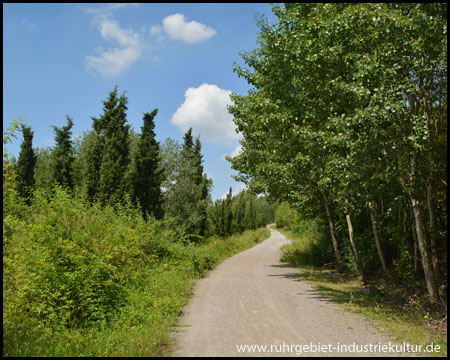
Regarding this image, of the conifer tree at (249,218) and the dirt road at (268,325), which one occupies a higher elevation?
the conifer tree at (249,218)

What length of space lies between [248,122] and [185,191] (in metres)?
13.9

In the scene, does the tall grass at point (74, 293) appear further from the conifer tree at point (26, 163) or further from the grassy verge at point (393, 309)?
the conifer tree at point (26, 163)

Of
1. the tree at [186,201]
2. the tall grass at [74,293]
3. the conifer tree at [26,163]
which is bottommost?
the tall grass at [74,293]

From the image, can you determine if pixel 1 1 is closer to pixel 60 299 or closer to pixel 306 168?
pixel 60 299

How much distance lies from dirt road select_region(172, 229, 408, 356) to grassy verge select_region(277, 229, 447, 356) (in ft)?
1.39

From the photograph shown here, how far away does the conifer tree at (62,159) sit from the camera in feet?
115

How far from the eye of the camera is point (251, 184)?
18.3 metres

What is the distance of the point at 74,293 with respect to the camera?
290 inches

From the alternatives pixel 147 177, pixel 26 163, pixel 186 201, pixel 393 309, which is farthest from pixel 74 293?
pixel 26 163

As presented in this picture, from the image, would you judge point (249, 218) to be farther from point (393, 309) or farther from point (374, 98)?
point (374, 98)

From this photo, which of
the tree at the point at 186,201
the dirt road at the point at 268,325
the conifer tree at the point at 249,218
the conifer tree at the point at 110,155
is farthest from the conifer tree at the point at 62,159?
the dirt road at the point at 268,325

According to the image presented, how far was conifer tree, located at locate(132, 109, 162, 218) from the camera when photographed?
25.0 metres

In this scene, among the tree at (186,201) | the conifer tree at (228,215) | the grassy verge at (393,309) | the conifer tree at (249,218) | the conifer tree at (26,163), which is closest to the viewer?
the grassy verge at (393,309)

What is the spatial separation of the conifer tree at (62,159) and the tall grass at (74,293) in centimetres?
2754
